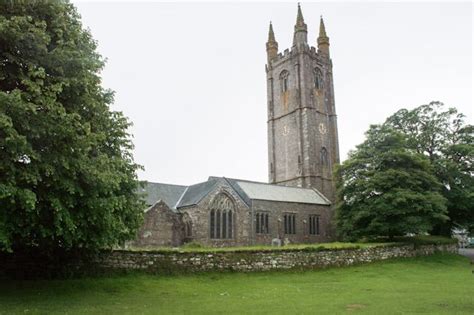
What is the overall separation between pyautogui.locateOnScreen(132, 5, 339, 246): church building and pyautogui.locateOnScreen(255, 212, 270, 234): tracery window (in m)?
0.11

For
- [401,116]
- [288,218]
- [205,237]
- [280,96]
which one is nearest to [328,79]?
[280,96]

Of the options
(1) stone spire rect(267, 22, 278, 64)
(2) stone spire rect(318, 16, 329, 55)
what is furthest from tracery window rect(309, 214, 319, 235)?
(2) stone spire rect(318, 16, 329, 55)

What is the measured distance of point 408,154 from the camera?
1556 inches

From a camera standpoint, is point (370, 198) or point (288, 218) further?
point (288, 218)

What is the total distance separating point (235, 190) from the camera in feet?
147

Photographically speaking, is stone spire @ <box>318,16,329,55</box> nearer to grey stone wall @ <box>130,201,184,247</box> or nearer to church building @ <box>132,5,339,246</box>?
church building @ <box>132,5,339,246</box>

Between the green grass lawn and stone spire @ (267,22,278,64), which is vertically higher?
stone spire @ (267,22,278,64)

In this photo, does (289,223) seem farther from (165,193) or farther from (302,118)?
(302,118)

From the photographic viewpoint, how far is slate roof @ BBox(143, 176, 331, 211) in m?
44.6

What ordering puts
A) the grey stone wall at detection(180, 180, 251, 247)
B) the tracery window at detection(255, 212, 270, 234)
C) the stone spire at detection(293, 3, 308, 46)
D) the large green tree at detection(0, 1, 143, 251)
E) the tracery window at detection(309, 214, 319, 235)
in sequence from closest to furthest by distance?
the large green tree at detection(0, 1, 143, 251)
the grey stone wall at detection(180, 180, 251, 247)
the tracery window at detection(255, 212, 270, 234)
the tracery window at detection(309, 214, 319, 235)
the stone spire at detection(293, 3, 308, 46)

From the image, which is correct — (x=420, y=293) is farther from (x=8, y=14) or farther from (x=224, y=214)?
(x=224, y=214)

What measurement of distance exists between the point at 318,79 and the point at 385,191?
106 ft

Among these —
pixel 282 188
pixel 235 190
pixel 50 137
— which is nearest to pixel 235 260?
pixel 50 137

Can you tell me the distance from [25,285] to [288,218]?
115 ft
